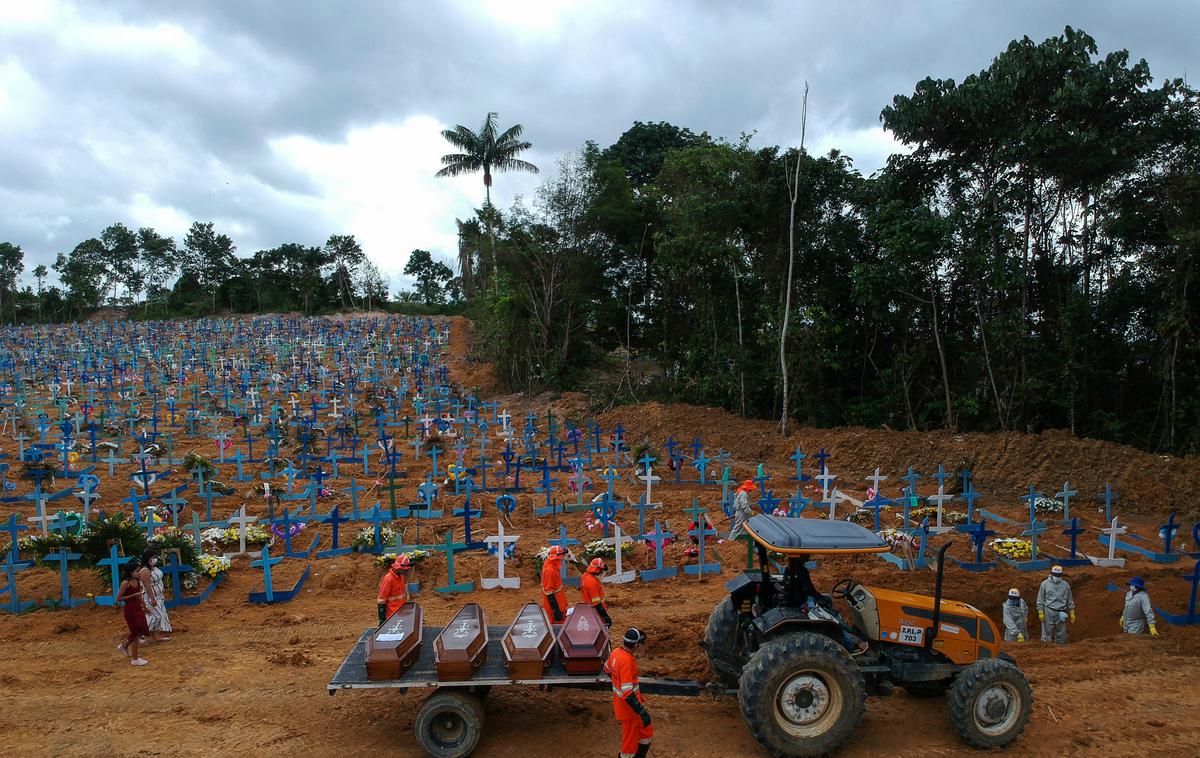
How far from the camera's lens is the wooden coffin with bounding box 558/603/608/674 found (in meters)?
5.86

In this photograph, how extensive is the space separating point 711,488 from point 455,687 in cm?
1208

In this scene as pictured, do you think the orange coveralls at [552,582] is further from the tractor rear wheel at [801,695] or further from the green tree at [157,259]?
the green tree at [157,259]

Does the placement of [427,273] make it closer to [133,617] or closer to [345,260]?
[345,260]

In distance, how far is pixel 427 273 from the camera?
243ft

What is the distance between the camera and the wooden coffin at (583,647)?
586 centimetres

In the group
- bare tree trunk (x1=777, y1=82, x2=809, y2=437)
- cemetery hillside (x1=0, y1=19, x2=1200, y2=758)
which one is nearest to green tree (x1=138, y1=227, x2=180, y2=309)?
cemetery hillside (x1=0, y1=19, x2=1200, y2=758)

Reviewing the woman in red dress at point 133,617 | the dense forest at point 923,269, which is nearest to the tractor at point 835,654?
the woman in red dress at point 133,617

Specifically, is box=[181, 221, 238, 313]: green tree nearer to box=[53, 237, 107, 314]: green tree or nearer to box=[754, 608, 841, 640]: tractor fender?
box=[53, 237, 107, 314]: green tree

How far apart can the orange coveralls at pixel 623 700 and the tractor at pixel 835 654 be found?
893mm

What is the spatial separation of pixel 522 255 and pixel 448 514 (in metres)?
17.0

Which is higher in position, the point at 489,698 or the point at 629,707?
the point at 629,707

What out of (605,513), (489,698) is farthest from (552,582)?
(605,513)

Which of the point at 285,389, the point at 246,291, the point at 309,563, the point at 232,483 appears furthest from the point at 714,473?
the point at 246,291

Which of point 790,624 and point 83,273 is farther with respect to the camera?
point 83,273
